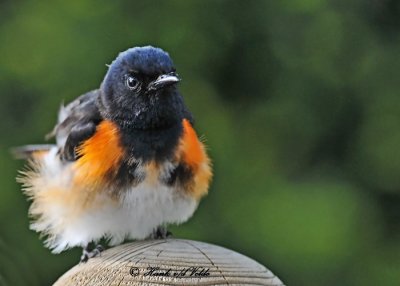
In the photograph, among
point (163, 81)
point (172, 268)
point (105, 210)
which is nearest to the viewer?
point (172, 268)

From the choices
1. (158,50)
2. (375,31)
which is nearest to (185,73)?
(375,31)

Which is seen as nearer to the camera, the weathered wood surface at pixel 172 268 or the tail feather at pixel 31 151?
the weathered wood surface at pixel 172 268

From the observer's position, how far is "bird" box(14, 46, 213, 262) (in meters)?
3.64

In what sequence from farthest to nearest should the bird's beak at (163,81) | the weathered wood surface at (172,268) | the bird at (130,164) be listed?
the bird at (130,164) < the bird's beak at (163,81) < the weathered wood surface at (172,268)

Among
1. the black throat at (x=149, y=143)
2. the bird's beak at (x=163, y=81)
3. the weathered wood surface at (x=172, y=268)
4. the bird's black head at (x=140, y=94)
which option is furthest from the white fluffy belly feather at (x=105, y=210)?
the weathered wood surface at (x=172, y=268)

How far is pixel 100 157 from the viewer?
3.71 meters

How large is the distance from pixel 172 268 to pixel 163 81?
1.08 meters

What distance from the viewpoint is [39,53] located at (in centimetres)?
542

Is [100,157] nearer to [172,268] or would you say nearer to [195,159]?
[195,159]

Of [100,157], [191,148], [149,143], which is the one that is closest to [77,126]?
[100,157]

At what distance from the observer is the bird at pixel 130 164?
364 centimetres

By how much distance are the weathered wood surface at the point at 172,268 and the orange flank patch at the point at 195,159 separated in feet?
3.36

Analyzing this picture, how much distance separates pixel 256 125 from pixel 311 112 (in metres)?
0.34

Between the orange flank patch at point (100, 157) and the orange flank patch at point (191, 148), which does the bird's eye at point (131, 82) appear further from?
the orange flank patch at point (191, 148)
